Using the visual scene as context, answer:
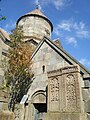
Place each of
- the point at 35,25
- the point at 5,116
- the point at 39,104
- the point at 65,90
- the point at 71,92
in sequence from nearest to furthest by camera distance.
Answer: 1. the point at 5,116
2. the point at 71,92
3. the point at 65,90
4. the point at 39,104
5. the point at 35,25

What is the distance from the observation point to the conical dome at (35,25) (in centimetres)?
1540

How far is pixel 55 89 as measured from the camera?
19.5 ft

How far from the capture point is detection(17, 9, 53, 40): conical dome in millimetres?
15402

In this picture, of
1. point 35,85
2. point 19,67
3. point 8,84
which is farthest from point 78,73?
point 8,84

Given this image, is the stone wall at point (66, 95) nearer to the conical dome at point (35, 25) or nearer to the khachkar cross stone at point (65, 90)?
the khachkar cross stone at point (65, 90)

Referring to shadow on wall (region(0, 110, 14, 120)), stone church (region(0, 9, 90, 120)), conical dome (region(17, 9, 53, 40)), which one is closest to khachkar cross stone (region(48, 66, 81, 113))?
stone church (region(0, 9, 90, 120))

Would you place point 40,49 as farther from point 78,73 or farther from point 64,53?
point 78,73

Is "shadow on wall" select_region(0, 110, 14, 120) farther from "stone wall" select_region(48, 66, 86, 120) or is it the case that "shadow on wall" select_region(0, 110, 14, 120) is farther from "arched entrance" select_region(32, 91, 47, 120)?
"arched entrance" select_region(32, 91, 47, 120)

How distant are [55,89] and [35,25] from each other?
1121cm

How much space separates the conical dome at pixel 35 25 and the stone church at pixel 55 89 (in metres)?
6.99

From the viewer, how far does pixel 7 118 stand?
389 cm

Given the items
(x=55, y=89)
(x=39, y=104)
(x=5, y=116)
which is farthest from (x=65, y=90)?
(x=5, y=116)

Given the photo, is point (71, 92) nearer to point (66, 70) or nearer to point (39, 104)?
point (66, 70)

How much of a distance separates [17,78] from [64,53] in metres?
3.25
